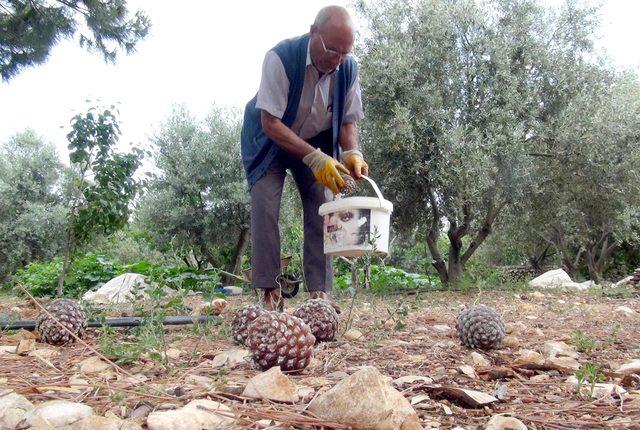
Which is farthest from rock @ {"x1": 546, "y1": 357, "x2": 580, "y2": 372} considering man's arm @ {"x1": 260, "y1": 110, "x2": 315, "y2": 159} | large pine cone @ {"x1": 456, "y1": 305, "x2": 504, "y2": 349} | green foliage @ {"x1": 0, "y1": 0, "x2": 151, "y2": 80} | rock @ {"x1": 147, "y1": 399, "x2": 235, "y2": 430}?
green foliage @ {"x1": 0, "y1": 0, "x2": 151, "y2": 80}

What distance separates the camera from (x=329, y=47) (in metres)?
2.92

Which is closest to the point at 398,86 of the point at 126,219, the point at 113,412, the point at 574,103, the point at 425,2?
the point at 425,2

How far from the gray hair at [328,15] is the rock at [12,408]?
2228mm

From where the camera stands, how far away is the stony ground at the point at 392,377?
1.39 metres

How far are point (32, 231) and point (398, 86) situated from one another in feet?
37.5

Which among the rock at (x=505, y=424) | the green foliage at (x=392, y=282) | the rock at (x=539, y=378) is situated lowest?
the green foliage at (x=392, y=282)

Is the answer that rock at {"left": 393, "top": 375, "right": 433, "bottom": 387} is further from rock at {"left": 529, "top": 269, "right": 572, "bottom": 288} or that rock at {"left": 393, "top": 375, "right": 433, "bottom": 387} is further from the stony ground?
rock at {"left": 529, "top": 269, "right": 572, "bottom": 288}

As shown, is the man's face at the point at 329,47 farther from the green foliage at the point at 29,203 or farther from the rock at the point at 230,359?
the green foliage at the point at 29,203

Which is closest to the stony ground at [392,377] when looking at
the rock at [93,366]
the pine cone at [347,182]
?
the rock at [93,366]

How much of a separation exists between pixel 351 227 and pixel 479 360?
0.97 metres

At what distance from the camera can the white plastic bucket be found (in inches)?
110

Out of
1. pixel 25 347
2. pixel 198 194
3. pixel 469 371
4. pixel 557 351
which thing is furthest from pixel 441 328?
pixel 198 194

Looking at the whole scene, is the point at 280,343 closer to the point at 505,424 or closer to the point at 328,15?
the point at 505,424

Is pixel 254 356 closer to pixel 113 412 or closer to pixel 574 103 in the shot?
pixel 113 412
